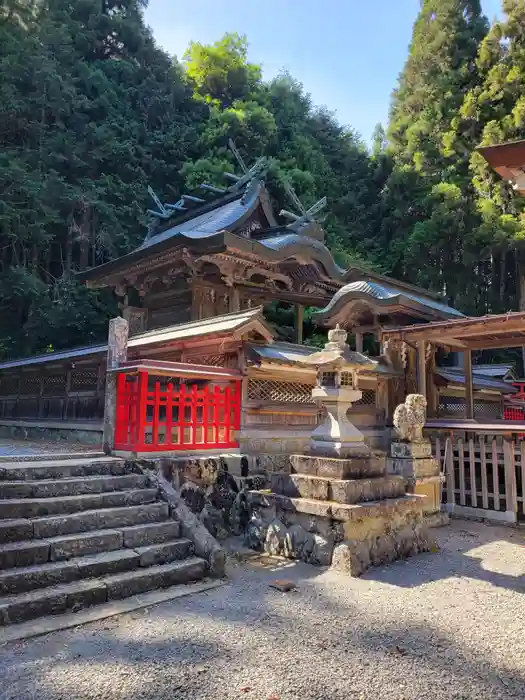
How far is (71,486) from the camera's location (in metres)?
6.07

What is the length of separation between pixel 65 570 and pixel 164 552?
113 cm

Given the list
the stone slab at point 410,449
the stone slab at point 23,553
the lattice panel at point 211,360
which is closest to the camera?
the stone slab at point 23,553

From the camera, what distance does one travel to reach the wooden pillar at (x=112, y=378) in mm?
7727

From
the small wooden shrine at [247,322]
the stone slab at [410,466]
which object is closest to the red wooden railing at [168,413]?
the small wooden shrine at [247,322]

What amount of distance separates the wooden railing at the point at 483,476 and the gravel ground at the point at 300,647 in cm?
393

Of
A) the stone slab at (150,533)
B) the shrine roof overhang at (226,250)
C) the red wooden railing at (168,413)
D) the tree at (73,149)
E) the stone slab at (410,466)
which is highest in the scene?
the tree at (73,149)

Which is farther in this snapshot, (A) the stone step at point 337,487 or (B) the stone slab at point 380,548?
(A) the stone step at point 337,487

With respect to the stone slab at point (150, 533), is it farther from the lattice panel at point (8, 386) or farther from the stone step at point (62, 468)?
the lattice panel at point (8, 386)

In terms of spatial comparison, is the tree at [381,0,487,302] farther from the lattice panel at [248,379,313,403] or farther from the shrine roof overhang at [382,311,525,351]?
the lattice panel at [248,379,313,403]

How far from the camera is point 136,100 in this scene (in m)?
28.2

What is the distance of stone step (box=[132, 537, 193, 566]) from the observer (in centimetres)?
545

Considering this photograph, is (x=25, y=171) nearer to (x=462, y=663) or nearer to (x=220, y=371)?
(x=220, y=371)

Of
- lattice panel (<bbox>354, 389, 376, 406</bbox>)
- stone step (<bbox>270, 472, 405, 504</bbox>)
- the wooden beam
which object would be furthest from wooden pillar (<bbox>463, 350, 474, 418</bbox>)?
stone step (<bbox>270, 472, 405, 504</bbox>)

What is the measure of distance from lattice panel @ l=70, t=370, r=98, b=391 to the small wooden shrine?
0.03 m
